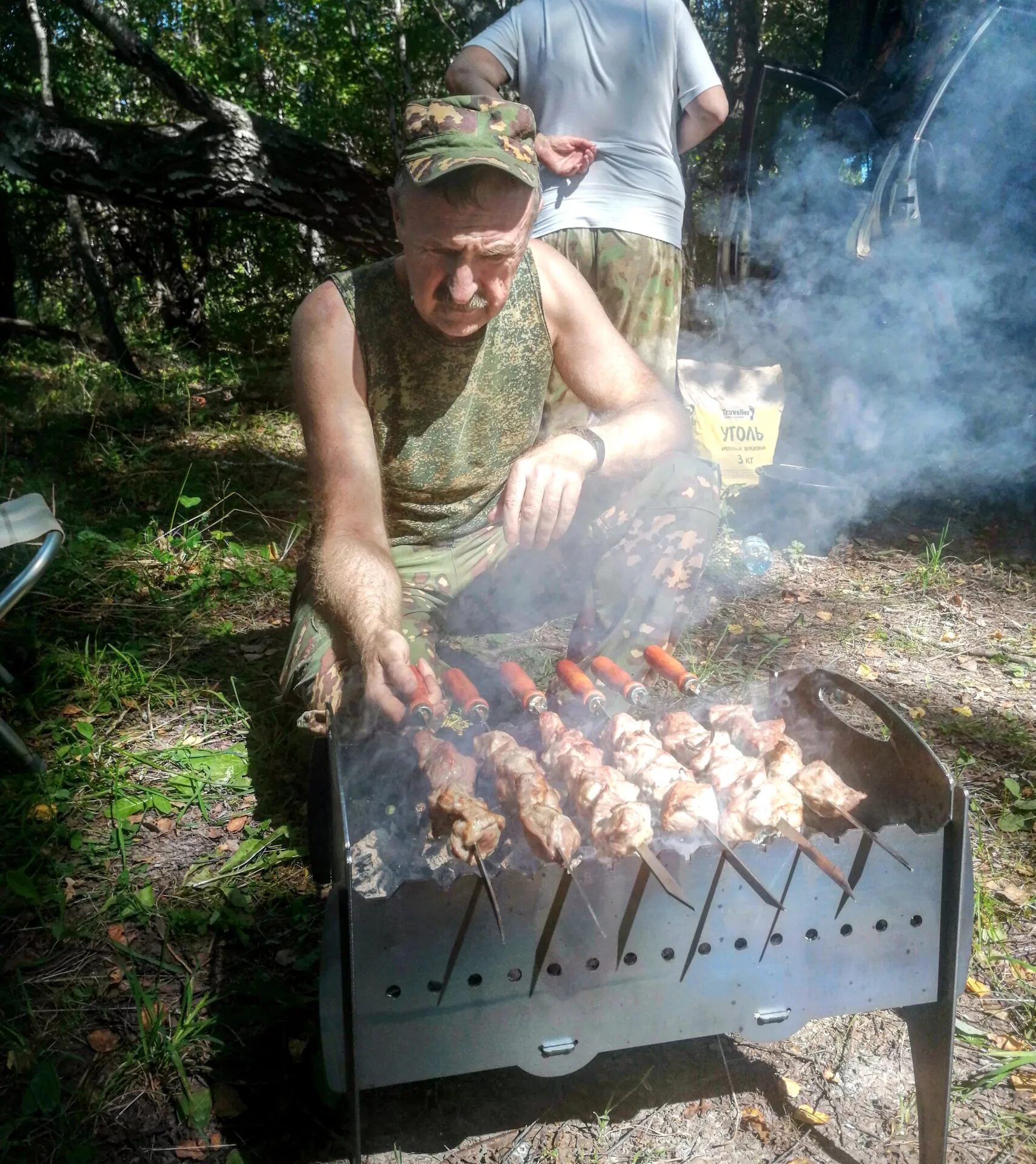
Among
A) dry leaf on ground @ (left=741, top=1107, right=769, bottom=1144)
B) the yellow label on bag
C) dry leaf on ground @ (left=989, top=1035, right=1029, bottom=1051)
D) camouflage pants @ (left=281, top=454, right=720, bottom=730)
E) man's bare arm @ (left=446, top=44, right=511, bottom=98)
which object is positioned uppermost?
man's bare arm @ (left=446, top=44, right=511, bottom=98)

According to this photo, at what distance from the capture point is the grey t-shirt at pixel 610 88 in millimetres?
3725

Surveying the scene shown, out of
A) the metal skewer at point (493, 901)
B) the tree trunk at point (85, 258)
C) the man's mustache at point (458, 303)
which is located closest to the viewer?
the metal skewer at point (493, 901)

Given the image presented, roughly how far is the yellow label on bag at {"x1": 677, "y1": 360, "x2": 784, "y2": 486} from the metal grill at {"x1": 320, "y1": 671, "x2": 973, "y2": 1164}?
386 cm

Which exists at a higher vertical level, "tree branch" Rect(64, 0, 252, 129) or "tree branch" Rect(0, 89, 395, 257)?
"tree branch" Rect(64, 0, 252, 129)

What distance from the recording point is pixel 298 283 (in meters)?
12.0

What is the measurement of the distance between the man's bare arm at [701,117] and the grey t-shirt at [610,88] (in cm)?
4

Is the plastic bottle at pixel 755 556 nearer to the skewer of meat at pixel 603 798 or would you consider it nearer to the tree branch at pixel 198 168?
the skewer of meat at pixel 603 798

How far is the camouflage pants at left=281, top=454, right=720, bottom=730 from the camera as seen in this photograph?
103 inches

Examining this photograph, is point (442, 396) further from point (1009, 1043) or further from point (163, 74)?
point (163, 74)

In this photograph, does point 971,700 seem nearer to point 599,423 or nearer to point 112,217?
point 599,423

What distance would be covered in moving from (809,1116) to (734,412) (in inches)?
165

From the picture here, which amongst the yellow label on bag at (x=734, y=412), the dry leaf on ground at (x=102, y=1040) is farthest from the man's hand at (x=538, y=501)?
the yellow label on bag at (x=734, y=412)

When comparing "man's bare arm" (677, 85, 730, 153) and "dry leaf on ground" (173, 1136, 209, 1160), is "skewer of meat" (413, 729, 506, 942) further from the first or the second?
"man's bare arm" (677, 85, 730, 153)

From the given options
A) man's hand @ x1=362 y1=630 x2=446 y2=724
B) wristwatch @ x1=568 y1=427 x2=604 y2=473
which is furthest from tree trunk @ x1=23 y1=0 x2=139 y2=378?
man's hand @ x1=362 y1=630 x2=446 y2=724
